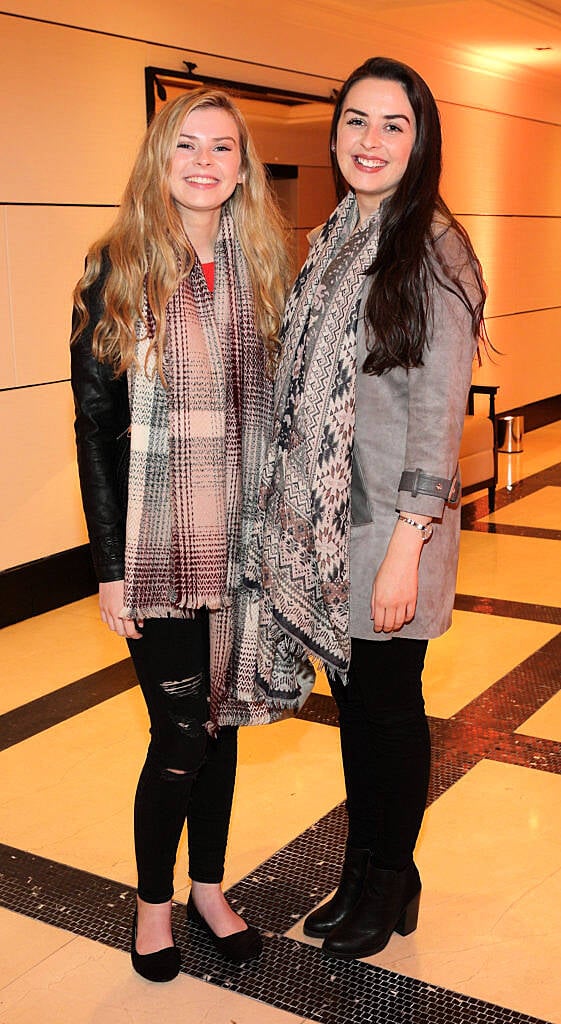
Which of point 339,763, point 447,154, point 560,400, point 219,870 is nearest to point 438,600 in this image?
point 219,870

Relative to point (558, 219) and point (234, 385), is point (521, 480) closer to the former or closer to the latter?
point (558, 219)

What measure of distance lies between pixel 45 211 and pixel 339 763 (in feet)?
8.70

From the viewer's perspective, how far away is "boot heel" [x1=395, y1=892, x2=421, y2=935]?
7.68ft

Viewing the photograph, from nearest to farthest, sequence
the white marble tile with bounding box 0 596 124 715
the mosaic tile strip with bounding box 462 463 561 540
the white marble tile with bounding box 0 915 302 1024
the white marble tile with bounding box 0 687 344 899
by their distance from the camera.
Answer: the white marble tile with bounding box 0 915 302 1024 < the white marble tile with bounding box 0 687 344 899 < the white marble tile with bounding box 0 596 124 715 < the mosaic tile strip with bounding box 462 463 561 540

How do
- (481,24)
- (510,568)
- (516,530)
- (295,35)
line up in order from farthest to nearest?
(481,24)
(295,35)
(516,530)
(510,568)

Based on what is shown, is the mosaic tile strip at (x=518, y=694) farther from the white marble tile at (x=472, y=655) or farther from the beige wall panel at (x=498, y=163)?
the beige wall panel at (x=498, y=163)

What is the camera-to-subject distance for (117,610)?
80.5 inches

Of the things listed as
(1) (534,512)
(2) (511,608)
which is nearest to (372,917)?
(2) (511,608)

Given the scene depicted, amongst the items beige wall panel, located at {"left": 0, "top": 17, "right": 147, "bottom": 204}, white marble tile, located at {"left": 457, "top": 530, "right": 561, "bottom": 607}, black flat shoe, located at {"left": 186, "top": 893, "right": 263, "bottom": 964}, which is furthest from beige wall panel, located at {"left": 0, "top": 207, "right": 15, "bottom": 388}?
black flat shoe, located at {"left": 186, "top": 893, "right": 263, "bottom": 964}

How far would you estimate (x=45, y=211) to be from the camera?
15.3 ft

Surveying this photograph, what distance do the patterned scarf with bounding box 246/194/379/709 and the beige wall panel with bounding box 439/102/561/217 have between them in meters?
6.02

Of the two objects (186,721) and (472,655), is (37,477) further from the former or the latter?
(186,721)

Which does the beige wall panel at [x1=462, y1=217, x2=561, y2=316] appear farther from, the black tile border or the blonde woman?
the blonde woman

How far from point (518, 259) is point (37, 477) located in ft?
18.7
